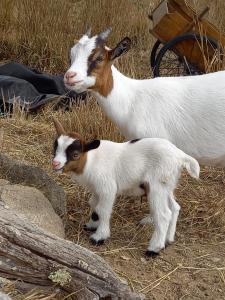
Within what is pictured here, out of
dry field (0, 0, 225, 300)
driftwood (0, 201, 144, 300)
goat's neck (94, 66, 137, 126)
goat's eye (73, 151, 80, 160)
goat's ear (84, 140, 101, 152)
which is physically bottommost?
dry field (0, 0, 225, 300)

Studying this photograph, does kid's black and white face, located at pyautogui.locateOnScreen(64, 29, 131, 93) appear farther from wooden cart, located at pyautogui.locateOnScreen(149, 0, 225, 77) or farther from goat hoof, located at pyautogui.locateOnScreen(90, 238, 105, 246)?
wooden cart, located at pyautogui.locateOnScreen(149, 0, 225, 77)

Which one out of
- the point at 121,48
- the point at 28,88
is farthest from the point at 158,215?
the point at 28,88

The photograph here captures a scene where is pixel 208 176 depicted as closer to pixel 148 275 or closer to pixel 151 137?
pixel 151 137

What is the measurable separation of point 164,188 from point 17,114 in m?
2.68

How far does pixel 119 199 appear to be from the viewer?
4.68 m

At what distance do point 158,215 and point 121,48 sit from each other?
3.53 feet

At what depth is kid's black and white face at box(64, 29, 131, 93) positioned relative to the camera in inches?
158

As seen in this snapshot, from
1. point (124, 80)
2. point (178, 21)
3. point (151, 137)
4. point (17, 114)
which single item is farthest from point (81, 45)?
point (178, 21)

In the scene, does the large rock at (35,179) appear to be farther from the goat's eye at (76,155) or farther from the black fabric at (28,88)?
the black fabric at (28,88)

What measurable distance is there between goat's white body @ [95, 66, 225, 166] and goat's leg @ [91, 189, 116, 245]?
51cm

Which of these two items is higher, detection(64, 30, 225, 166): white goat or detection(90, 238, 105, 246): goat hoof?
detection(64, 30, 225, 166): white goat

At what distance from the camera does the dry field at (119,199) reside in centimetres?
387

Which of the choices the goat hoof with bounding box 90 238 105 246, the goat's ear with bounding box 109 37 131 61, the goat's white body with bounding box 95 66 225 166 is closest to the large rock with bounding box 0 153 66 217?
the goat hoof with bounding box 90 238 105 246

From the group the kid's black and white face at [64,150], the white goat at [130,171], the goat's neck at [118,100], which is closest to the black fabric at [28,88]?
the goat's neck at [118,100]
